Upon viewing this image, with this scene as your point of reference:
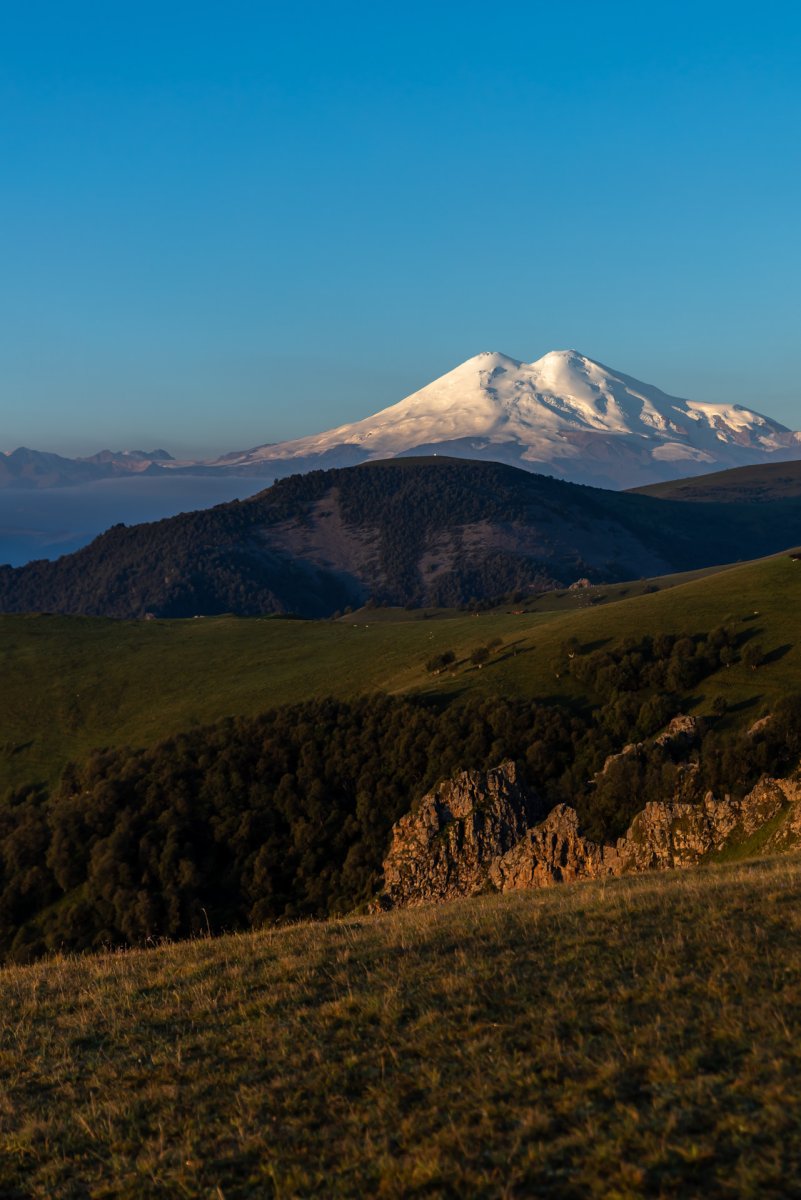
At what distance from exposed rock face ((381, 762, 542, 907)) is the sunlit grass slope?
11156 millimetres

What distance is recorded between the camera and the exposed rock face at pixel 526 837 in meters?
48.7

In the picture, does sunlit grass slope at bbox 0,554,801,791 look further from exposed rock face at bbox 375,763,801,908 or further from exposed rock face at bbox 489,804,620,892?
exposed rock face at bbox 489,804,620,892

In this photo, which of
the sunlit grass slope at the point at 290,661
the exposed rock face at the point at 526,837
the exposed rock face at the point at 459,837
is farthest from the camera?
the sunlit grass slope at the point at 290,661

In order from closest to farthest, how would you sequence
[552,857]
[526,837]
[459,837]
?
1. [552,857]
2. [526,837]
3. [459,837]

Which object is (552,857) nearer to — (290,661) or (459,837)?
(459,837)

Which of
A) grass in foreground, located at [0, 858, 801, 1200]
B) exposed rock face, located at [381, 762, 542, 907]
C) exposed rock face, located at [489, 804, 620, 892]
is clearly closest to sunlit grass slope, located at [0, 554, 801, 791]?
exposed rock face, located at [381, 762, 542, 907]

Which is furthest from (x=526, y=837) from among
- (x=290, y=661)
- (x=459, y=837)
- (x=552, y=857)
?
(x=290, y=661)

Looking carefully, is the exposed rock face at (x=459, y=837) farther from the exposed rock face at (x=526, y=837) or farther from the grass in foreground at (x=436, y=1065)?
the grass in foreground at (x=436, y=1065)

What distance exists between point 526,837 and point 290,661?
1853 inches

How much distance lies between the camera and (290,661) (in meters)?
100

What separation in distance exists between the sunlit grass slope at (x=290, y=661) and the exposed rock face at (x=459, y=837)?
11.2 metres

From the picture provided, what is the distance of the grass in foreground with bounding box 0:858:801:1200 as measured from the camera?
404 inches

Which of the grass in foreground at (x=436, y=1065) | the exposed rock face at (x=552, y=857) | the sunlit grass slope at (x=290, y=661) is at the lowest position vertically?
the exposed rock face at (x=552, y=857)

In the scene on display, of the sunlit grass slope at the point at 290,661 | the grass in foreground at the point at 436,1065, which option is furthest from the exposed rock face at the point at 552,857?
the grass in foreground at the point at 436,1065
